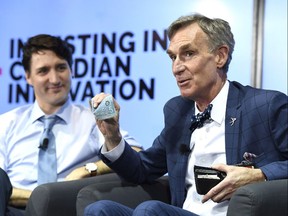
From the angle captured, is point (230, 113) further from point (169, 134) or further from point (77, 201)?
point (77, 201)

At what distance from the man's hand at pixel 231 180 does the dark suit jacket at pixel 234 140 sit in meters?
0.06

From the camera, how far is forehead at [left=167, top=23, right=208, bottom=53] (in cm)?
285

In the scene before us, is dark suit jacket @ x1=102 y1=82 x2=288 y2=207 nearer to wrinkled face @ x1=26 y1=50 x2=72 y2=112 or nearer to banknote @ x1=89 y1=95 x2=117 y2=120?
banknote @ x1=89 y1=95 x2=117 y2=120

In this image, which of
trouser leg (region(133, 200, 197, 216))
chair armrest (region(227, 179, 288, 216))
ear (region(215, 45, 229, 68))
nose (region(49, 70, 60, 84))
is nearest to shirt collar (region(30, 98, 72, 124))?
nose (region(49, 70, 60, 84))

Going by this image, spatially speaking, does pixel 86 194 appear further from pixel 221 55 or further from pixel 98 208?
pixel 221 55

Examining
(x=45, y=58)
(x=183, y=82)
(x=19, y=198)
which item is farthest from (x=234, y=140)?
(x=45, y=58)

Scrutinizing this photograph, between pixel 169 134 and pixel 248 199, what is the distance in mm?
777

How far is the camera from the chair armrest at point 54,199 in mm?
2867

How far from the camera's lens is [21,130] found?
143 inches

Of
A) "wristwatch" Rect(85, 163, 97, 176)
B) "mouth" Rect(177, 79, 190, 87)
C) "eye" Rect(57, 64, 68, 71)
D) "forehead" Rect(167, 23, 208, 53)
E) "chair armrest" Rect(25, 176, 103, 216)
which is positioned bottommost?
"chair armrest" Rect(25, 176, 103, 216)

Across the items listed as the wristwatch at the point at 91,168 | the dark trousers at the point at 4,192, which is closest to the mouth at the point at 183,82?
the wristwatch at the point at 91,168

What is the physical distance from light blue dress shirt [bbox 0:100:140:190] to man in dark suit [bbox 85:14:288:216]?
548 millimetres

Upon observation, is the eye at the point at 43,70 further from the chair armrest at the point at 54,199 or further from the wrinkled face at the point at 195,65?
the wrinkled face at the point at 195,65

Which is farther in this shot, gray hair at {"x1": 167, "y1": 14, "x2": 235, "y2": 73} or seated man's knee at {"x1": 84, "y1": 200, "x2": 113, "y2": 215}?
gray hair at {"x1": 167, "y1": 14, "x2": 235, "y2": 73}
